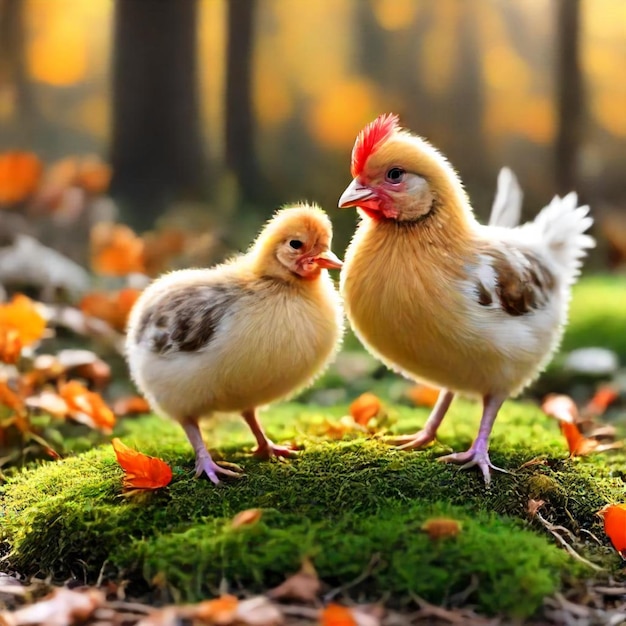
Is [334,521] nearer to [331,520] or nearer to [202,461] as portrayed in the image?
[331,520]

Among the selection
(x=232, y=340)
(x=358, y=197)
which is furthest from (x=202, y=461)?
(x=358, y=197)

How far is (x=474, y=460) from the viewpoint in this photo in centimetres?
242

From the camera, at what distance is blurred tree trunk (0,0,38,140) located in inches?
206

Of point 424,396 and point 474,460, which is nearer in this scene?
point 474,460

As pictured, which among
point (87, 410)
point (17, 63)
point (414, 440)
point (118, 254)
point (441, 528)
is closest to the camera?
point (441, 528)

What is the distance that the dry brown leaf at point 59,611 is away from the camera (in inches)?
70.8

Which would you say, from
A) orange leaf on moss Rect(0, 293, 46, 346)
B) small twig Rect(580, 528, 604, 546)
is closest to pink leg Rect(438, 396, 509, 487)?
small twig Rect(580, 528, 604, 546)

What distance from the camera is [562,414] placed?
10.9 ft

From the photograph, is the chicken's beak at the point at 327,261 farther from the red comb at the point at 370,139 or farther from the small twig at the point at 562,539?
the small twig at the point at 562,539

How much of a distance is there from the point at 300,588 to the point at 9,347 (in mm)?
1871

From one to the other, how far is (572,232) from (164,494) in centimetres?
166

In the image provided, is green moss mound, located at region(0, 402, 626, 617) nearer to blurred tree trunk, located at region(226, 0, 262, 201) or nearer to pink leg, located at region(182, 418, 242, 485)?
pink leg, located at region(182, 418, 242, 485)

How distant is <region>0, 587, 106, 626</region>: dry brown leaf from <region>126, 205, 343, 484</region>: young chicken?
0.58m

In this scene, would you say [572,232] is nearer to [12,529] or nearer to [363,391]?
[363,391]
